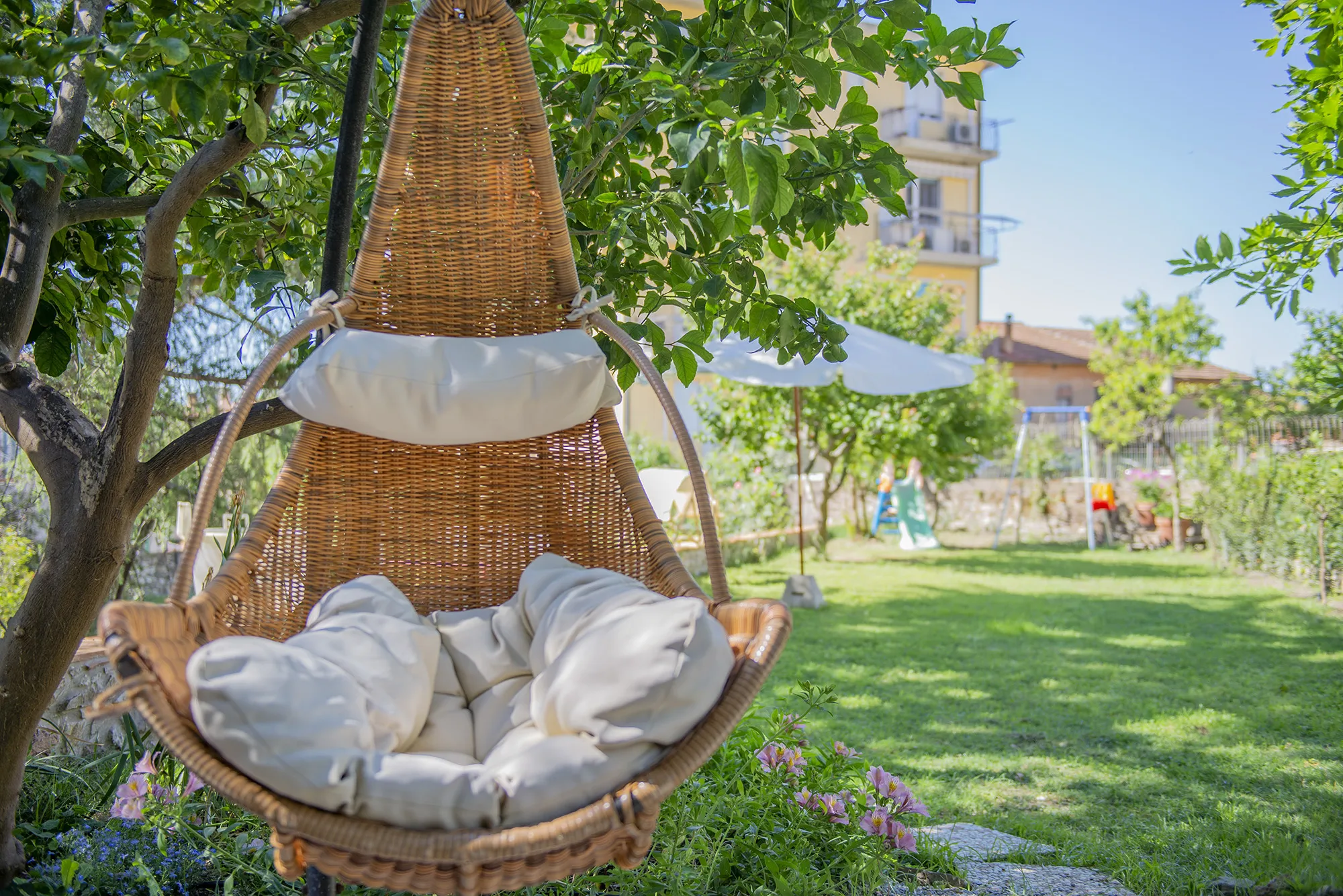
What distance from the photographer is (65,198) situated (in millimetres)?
2104

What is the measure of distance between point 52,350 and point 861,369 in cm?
462

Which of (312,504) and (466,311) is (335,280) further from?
(312,504)

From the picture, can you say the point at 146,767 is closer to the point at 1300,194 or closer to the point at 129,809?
the point at 129,809

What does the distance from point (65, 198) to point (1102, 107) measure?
12.7 metres

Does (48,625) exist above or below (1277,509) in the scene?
below

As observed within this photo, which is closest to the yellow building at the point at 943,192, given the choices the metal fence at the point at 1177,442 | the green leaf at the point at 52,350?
the metal fence at the point at 1177,442

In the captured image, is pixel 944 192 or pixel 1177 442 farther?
pixel 944 192

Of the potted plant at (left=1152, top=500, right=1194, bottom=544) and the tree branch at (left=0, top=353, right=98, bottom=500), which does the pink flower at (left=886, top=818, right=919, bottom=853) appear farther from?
the potted plant at (left=1152, top=500, right=1194, bottom=544)

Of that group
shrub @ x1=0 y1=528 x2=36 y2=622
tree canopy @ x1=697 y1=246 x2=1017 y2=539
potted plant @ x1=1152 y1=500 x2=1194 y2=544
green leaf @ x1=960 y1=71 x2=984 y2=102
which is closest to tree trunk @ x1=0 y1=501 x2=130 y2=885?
shrub @ x1=0 y1=528 x2=36 y2=622

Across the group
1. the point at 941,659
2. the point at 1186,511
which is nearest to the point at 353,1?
the point at 941,659

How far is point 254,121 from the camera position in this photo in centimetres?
155

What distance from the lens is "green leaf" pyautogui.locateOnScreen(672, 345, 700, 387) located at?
Result: 198cm

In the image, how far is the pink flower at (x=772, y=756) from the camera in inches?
84.3

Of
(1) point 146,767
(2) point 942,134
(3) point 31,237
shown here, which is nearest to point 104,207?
(3) point 31,237
